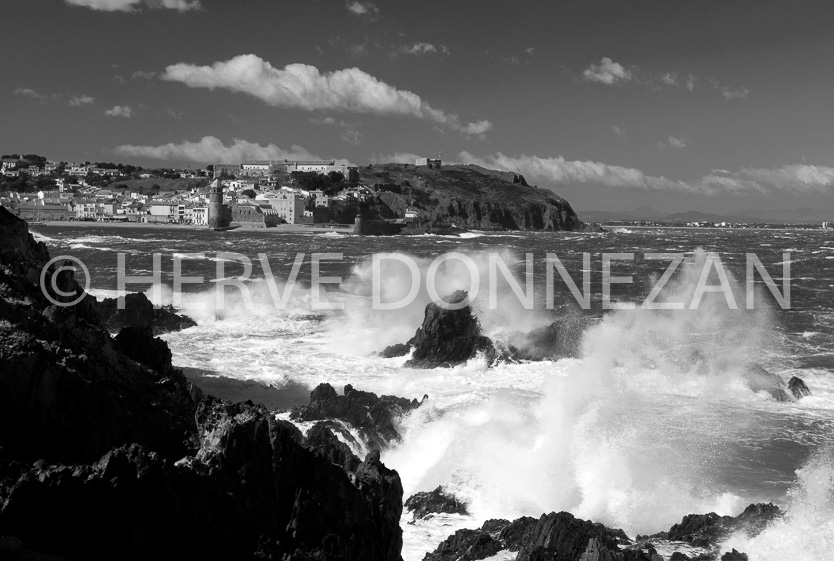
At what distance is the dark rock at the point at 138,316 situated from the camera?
28.1 meters

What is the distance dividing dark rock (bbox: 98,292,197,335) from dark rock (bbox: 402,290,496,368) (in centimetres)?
931

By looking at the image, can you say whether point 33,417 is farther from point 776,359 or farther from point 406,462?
point 776,359

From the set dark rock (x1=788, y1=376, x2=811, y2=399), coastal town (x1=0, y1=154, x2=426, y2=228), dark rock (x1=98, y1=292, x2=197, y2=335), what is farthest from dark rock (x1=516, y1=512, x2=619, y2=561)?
coastal town (x1=0, y1=154, x2=426, y2=228)

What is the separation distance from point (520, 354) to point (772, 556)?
13.8 m

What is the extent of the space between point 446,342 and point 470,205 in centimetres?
13435

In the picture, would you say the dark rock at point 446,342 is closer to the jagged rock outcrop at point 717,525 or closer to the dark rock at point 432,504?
the dark rock at point 432,504

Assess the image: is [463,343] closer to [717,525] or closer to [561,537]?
[717,525]

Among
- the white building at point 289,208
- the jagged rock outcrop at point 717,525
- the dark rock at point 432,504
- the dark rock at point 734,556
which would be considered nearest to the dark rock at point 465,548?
the dark rock at point 432,504

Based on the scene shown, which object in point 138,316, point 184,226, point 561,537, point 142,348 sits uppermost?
point 184,226

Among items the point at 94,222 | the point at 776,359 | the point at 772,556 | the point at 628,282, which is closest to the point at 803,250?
the point at 628,282

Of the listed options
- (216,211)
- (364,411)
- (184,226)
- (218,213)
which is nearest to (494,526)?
(364,411)

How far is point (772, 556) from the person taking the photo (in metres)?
11.9

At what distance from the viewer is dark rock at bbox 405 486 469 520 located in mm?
13539

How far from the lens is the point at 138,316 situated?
28.4 m
